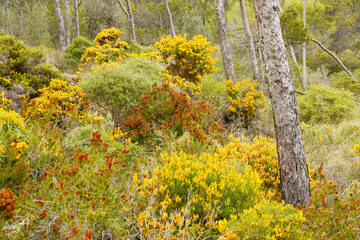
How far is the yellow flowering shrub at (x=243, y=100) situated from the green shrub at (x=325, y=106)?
207cm

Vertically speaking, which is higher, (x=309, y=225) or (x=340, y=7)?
(x=340, y=7)

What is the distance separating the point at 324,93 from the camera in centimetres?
848

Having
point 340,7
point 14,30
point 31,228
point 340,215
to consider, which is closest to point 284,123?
point 340,215

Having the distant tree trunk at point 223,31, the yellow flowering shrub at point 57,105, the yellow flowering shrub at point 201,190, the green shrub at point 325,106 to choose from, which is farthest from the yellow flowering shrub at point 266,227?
the green shrub at point 325,106

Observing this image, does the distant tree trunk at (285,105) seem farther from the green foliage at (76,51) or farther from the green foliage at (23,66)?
the green foliage at (76,51)

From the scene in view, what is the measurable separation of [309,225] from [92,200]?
2.17m

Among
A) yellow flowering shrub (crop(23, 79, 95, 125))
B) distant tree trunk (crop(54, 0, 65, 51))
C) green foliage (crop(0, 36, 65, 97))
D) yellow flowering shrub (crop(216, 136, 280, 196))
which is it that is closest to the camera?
yellow flowering shrub (crop(216, 136, 280, 196))

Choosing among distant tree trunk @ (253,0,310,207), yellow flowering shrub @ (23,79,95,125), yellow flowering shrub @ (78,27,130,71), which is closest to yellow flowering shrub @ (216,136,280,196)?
distant tree trunk @ (253,0,310,207)

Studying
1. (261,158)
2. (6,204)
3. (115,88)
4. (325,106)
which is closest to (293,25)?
(325,106)

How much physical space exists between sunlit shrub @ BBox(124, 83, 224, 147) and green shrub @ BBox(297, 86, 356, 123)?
4.98 metres

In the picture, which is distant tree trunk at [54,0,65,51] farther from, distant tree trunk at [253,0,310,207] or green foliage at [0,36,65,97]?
distant tree trunk at [253,0,310,207]

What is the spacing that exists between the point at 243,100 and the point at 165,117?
340cm

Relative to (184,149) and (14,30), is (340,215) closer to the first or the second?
(184,149)

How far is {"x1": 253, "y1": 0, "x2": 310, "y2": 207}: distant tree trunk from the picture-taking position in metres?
3.51
